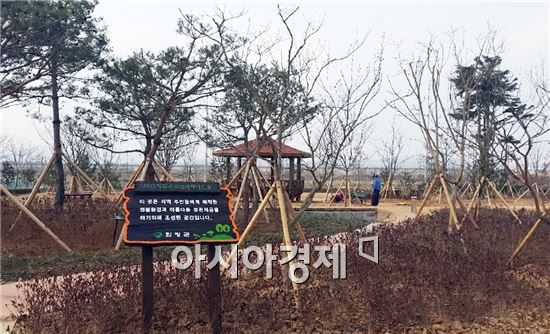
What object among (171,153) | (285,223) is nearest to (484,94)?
(285,223)

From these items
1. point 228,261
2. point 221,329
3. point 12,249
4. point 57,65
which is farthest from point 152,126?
point 221,329

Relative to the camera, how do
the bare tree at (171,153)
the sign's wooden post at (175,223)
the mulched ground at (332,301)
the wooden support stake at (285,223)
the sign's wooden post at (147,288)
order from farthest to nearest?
1. the bare tree at (171,153)
2. the wooden support stake at (285,223)
3. the mulched ground at (332,301)
4. the sign's wooden post at (147,288)
5. the sign's wooden post at (175,223)

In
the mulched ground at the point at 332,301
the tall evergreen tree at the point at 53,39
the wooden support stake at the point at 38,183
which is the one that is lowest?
the mulched ground at the point at 332,301

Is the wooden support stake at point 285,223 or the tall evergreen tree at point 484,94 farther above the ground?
the tall evergreen tree at point 484,94

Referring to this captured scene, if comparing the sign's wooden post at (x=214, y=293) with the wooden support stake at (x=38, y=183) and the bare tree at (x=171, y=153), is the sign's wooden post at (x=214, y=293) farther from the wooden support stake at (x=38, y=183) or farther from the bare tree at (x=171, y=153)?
the bare tree at (x=171, y=153)

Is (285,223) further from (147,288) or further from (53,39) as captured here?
(53,39)

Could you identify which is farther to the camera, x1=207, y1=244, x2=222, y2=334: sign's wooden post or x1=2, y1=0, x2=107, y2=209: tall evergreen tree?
x1=2, y1=0, x2=107, y2=209: tall evergreen tree

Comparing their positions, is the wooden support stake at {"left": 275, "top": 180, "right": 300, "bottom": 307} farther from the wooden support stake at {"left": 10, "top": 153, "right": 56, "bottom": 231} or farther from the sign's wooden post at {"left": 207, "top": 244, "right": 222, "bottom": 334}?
the wooden support stake at {"left": 10, "top": 153, "right": 56, "bottom": 231}

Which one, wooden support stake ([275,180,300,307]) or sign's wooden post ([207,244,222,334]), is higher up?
wooden support stake ([275,180,300,307])

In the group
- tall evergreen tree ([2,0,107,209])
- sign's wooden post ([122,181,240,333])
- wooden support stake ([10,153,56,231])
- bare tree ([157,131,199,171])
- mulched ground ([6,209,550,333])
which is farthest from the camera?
bare tree ([157,131,199,171])

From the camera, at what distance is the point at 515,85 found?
11.8 m

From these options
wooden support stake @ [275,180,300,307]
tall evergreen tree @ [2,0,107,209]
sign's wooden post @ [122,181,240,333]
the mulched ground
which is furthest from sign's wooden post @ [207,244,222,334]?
tall evergreen tree @ [2,0,107,209]

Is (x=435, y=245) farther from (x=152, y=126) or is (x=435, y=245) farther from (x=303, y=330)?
(x=152, y=126)

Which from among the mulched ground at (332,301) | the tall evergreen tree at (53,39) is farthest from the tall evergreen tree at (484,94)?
the tall evergreen tree at (53,39)
